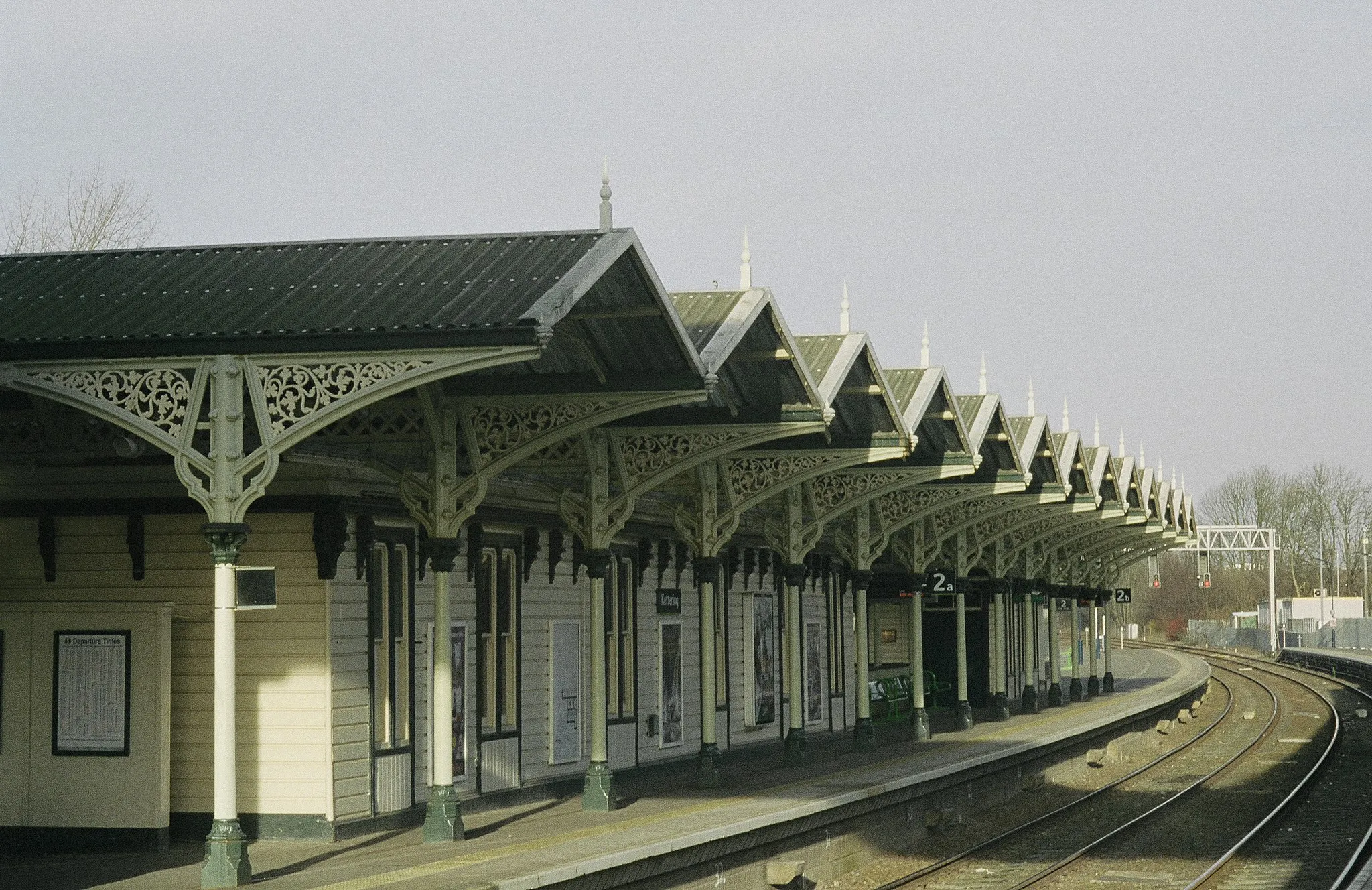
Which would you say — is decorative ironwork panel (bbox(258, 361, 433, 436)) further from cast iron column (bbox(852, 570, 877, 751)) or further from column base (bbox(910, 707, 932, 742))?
column base (bbox(910, 707, 932, 742))

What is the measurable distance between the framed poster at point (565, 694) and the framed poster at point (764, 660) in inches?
259

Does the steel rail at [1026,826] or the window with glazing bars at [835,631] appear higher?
the window with glazing bars at [835,631]

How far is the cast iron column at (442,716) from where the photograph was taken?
14.7 meters

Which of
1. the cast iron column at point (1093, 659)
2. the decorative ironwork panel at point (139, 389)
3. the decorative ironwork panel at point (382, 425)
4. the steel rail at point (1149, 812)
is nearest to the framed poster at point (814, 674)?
the steel rail at point (1149, 812)

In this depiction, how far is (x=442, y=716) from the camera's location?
49.0 feet

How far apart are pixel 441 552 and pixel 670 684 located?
9135mm

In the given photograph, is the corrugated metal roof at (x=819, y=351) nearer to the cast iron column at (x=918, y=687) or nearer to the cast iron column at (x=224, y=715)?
the cast iron column at (x=224, y=715)

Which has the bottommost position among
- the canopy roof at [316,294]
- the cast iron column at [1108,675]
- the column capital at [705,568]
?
the cast iron column at [1108,675]

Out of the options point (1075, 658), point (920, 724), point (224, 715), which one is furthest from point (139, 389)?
point (1075, 658)

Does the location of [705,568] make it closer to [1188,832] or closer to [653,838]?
[653,838]

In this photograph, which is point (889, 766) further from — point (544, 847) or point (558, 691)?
point (544, 847)

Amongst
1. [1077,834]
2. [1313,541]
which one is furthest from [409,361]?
[1313,541]

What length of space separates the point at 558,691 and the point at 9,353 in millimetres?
8837

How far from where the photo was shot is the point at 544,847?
47.3 feet
